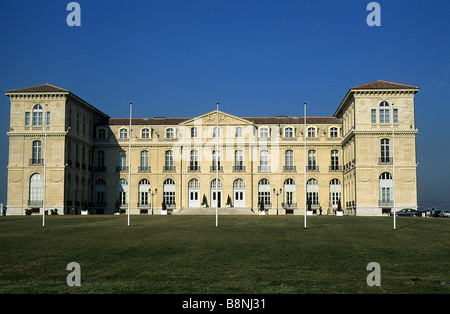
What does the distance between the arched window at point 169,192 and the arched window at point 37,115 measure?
1911cm

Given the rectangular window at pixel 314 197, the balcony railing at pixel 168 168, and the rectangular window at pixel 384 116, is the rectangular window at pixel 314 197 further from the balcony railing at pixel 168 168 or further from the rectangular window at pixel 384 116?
the balcony railing at pixel 168 168

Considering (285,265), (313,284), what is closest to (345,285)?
(313,284)

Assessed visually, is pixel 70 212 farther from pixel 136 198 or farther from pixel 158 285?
pixel 158 285

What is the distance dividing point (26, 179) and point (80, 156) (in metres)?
8.54

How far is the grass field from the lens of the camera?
15852mm

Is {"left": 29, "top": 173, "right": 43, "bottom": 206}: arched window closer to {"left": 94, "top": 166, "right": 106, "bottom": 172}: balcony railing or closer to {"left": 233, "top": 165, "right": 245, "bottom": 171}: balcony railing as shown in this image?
{"left": 94, "top": 166, "right": 106, "bottom": 172}: balcony railing

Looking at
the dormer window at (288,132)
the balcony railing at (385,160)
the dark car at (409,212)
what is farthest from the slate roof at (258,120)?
the dark car at (409,212)

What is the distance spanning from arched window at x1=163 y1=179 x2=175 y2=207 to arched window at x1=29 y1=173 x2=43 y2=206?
17.6 meters

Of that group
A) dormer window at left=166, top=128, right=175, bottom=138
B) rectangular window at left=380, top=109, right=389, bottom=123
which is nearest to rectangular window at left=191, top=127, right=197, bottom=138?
dormer window at left=166, top=128, right=175, bottom=138

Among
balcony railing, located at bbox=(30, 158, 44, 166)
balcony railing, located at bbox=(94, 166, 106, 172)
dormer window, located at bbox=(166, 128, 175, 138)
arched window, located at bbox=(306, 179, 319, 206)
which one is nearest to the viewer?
balcony railing, located at bbox=(30, 158, 44, 166)

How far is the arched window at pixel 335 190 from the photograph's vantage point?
71.7 m

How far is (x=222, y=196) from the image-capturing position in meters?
72.2

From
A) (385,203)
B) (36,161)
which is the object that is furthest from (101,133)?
(385,203)
